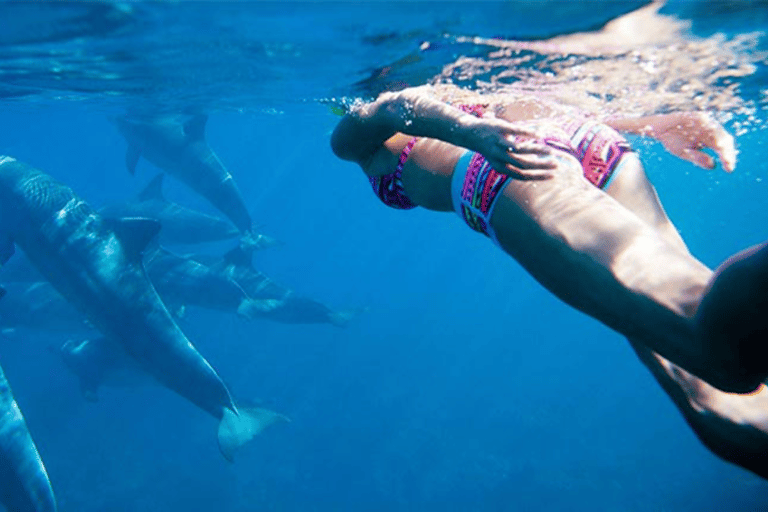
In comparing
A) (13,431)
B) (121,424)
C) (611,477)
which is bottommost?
(611,477)

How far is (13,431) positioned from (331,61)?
7.87 meters

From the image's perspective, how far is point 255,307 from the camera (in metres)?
13.1

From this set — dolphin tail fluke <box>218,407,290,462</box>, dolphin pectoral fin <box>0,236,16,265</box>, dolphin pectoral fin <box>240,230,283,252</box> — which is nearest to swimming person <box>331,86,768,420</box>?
dolphin tail fluke <box>218,407,290,462</box>

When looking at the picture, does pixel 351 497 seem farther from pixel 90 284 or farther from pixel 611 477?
pixel 90 284

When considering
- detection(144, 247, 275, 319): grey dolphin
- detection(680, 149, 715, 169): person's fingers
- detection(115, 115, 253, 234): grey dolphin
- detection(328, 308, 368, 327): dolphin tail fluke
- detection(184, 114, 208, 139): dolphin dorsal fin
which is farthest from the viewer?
detection(115, 115, 253, 234): grey dolphin

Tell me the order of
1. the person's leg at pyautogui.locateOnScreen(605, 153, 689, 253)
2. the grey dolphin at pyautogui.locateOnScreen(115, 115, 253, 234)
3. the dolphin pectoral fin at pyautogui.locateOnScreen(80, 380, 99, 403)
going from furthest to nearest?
the grey dolphin at pyautogui.locateOnScreen(115, 115, 253, 234)
the dolphin pectoral fin at pyautogui.locateOnScreen(80, 380, 99, 403)
the person's leg at pyautogui.locateOnScreen(605, 153, 689, 253)

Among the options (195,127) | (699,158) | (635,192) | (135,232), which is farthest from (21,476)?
(195,127)

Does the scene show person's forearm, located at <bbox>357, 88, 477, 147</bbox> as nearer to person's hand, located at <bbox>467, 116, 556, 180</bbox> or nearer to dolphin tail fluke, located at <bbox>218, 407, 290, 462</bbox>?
person's hand, located at <bbox>467, 116, 556, 180</bbox>

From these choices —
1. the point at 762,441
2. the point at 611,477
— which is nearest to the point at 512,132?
the point at 762,441

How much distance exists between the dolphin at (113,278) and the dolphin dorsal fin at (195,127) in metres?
6.32

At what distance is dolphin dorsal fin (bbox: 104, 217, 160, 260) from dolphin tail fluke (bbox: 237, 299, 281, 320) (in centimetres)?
385

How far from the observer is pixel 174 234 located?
1552 cm

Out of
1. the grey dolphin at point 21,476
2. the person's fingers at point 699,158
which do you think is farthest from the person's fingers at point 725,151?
the grey dolphin at point 21,476

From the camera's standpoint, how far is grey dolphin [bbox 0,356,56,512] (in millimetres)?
6992
